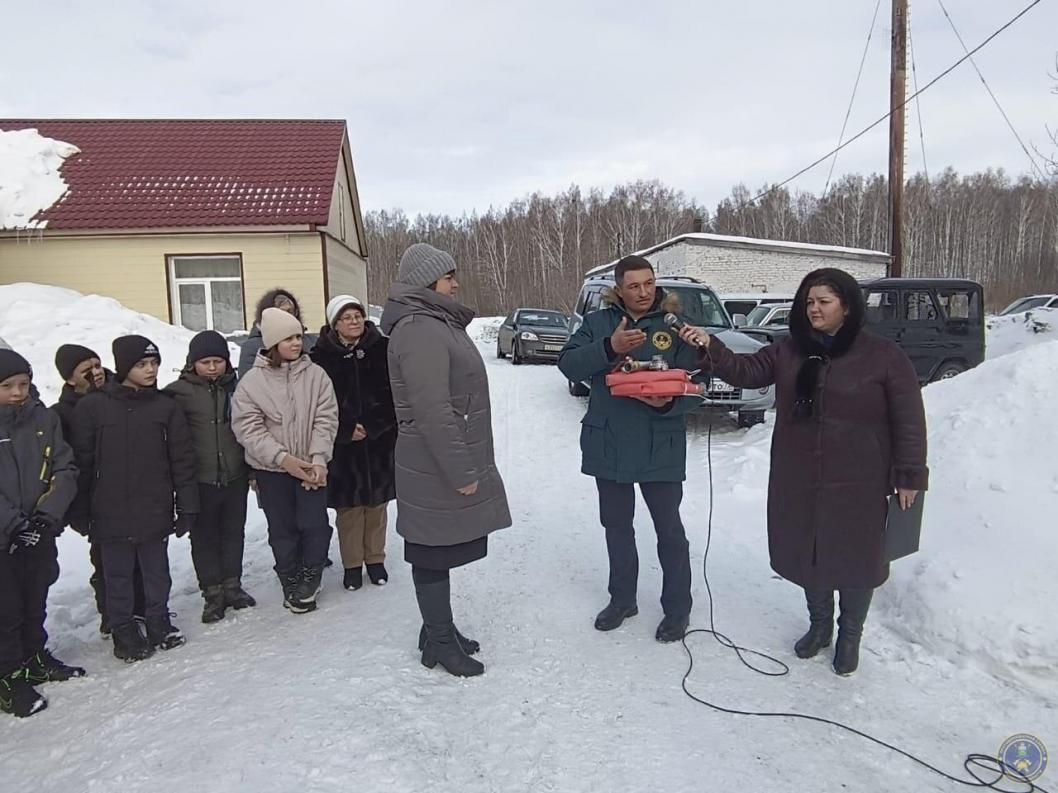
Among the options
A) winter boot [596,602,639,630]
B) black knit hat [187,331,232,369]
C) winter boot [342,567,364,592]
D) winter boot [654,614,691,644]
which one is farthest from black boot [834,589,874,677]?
black knit hat [187,331,232,369]

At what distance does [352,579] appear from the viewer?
4383mm

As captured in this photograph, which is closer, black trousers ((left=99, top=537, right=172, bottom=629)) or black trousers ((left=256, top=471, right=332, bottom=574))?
black trousers ((left=99, top=537, right=172, bottom=629))

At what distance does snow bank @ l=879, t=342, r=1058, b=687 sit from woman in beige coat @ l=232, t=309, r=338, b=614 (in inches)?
129

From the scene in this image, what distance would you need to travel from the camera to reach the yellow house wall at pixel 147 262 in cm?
1380

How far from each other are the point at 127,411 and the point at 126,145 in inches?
614

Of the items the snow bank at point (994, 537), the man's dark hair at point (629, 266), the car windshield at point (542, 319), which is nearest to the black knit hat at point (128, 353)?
the man's dark hair at point (629, 266)

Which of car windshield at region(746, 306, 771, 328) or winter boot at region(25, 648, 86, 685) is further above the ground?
car windshield at region(746, 306, 771, 328)

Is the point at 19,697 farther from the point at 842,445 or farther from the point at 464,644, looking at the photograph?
the point at 842,445

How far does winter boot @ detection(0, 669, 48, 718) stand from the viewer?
3.02 m

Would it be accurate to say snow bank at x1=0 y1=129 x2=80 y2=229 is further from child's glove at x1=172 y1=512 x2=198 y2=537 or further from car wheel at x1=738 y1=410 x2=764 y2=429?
car wheel at x1=738 y1=410 x2=764 y2=429

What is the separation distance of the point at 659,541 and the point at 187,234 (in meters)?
13.4

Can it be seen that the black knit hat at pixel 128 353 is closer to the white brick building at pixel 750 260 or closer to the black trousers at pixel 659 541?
the black trousers at pixel 659 541

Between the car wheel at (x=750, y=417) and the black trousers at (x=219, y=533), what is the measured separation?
6548 millimetres

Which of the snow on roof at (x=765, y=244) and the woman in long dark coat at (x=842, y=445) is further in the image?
the snow on roof at (x=765, y=244)
